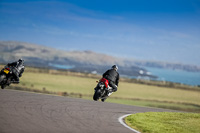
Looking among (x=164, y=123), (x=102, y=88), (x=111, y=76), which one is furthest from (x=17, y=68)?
(x=164, y=123)

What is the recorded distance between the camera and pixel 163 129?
11.1 metres

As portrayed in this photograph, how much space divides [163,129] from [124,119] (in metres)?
2.24

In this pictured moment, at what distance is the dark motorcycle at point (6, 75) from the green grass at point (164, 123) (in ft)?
31.1

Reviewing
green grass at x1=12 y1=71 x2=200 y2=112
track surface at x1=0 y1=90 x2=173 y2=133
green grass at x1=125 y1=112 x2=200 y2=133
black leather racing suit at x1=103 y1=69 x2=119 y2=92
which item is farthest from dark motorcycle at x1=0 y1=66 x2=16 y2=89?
green grass at x1=12 y1=71 x2=200 y2=112

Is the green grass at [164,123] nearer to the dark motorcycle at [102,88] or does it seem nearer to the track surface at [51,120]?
the track surface at [51,120]

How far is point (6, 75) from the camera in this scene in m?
20.0

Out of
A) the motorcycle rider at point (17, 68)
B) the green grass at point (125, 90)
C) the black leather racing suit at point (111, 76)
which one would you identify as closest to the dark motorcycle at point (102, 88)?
the black leather racing suit at point (111, 76)

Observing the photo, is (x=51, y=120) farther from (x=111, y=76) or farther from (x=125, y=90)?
(x=125, y=90)

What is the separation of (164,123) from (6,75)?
11338mm

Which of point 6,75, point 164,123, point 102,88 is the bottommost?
point 164,123

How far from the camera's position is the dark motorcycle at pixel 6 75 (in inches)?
770

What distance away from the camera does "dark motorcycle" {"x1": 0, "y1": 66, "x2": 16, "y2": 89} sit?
1956 centimetres

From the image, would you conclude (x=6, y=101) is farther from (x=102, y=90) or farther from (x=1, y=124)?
(x=102, y=90)

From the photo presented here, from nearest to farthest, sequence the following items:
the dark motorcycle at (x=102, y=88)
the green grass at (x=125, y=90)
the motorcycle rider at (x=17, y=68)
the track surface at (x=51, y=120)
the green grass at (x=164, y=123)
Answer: the track surface at (x=51, y=120) → the green grass at (x=164, y=123) → the dark motorcycle at (x=102, y=88) → the motorcycle rider at (x=17, y=68) → the green grass at (x=125, y=90)
